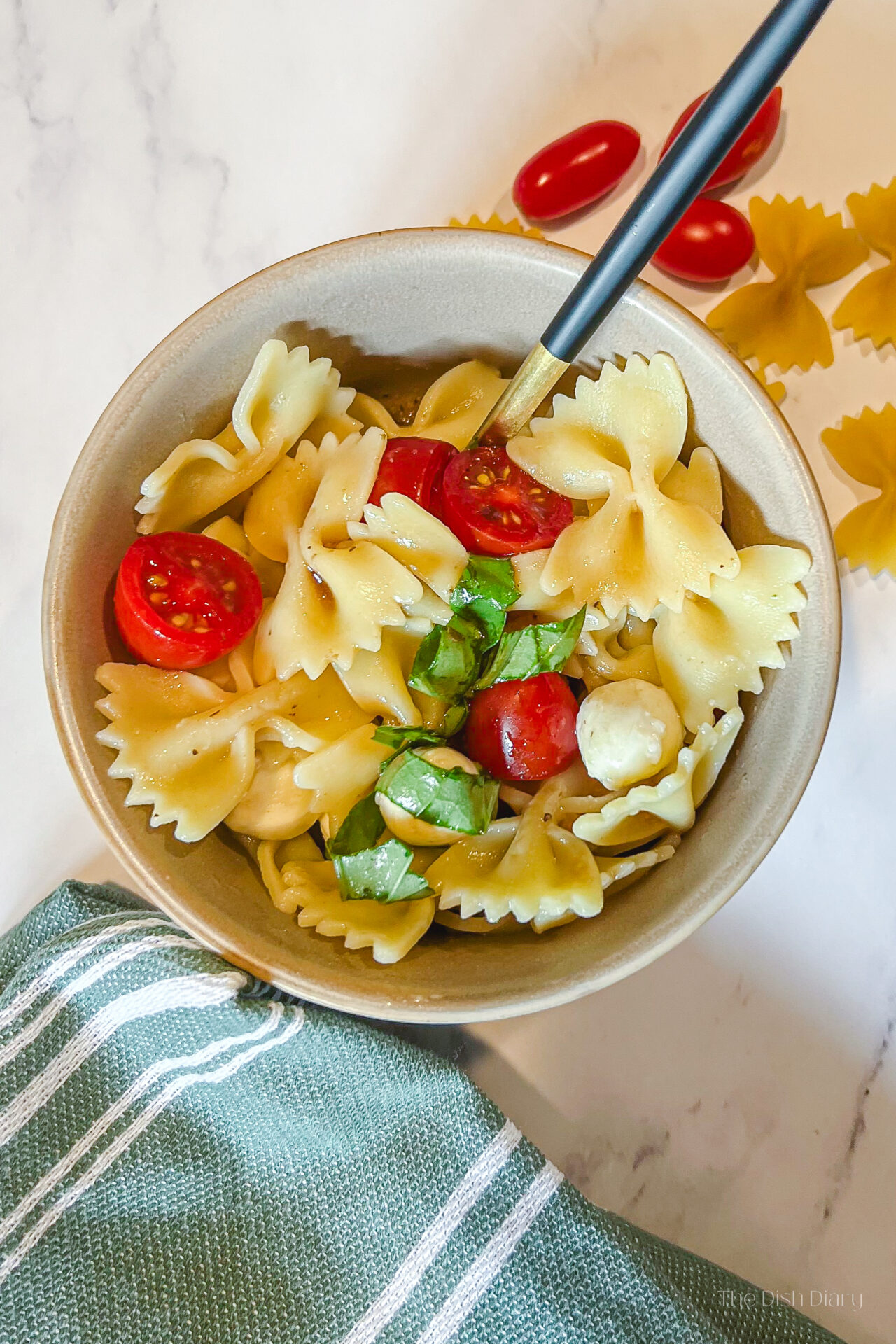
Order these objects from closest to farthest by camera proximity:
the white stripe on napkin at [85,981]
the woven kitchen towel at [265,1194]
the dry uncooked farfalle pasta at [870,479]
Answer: the woven kitchen towel at [265,1194] < the white stripe on napkin at [85,981] < the dry uncooked farfalle pasta at [870,479]

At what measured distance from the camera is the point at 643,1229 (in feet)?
5.10

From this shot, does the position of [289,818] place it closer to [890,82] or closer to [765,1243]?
[765,1243]

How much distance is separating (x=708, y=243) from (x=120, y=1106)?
1597 millimetres

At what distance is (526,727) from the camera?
139cm

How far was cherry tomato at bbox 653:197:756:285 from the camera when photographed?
1581 mm

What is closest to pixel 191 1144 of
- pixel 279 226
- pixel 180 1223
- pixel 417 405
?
pixel 180 1223

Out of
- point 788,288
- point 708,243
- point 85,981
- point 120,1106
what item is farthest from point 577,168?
point 120,1106

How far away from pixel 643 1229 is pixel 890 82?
1.89m

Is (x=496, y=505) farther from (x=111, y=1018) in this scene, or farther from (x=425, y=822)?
(x=111, y=1018)

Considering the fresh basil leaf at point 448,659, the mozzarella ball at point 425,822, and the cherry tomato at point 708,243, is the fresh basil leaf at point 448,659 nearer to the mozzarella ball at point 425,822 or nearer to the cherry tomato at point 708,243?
the mozzarella ball at point 425,822

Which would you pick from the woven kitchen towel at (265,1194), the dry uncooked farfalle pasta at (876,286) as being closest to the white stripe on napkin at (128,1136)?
the woven kitchen towel at (265,1194)

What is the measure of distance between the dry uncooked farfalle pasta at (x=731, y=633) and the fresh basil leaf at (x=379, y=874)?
46 centimetres

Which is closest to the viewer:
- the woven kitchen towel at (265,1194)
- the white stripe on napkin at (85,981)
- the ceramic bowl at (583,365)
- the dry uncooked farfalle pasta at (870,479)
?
the ceramic bowl at (583,365)

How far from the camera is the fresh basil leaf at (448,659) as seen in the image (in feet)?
4.58
